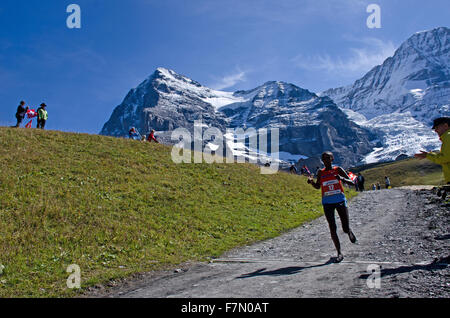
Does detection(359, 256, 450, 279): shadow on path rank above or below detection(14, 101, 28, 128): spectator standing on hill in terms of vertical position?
below

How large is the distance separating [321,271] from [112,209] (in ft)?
40.0

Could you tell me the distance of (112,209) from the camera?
17.2 metres

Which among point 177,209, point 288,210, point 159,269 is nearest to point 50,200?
point 177,209

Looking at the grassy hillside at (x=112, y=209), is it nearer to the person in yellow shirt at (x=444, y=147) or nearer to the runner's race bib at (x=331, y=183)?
the runner's race bib at (x=331, y=183)

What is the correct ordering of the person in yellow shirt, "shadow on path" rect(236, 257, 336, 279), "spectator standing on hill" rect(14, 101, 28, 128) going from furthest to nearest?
"spectator standing on hill" rect(14, 101, 28, 128)
"shadow on path" rect(236, 257, 336, 279)
the person in yellow shirt

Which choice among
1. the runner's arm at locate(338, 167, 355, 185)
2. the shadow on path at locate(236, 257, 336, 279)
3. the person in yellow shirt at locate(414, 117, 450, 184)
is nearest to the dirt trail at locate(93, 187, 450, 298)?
the shadow on path at locate(236, 257, 336, 279)

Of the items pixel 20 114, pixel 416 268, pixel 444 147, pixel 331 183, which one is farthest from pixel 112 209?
pixel 20 114

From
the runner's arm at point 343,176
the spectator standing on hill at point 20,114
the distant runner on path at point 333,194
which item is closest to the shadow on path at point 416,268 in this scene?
the distant runner on path at point 333,194

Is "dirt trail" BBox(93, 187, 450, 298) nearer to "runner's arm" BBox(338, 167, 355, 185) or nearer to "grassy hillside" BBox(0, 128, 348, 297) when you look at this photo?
"grassy hillside" BBox(0, 128, 348, 297)

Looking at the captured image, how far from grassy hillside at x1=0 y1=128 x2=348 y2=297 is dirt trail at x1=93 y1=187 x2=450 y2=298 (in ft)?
6.44

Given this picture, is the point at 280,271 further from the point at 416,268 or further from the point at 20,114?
the point at 20,114

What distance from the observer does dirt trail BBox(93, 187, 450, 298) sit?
682cm

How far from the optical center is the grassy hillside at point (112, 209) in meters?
11.4
